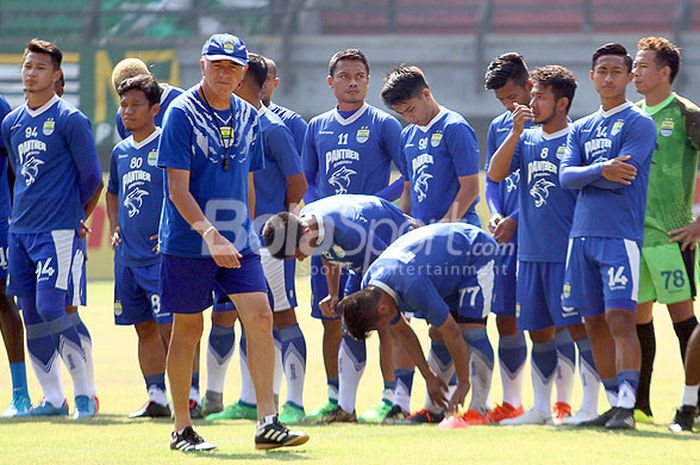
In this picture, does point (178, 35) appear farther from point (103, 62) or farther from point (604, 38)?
point (604, 38)

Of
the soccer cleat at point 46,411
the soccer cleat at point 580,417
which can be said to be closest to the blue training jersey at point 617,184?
the soccer cleat at point 580,417

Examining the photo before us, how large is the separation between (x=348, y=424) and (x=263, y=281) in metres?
1.70

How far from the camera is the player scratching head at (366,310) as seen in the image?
803 centimetres

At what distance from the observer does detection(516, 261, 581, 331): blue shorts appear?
29.7ft

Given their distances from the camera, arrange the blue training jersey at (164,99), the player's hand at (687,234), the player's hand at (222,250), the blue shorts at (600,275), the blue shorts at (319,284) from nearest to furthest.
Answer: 1. the player's hand at (222,250)
2. the blue shorts at (600,275)
3. the player's hand at (687,234)
4. the blue shorts at (319,284)
5. the blue training jersey at (164,99)

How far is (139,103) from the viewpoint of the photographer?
9.48 meters

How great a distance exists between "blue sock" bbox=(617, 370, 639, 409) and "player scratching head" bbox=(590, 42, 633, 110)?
166 cm

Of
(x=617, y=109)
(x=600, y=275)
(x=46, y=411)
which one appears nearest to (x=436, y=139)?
(x=617, y=109)

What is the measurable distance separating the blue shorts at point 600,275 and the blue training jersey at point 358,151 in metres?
1.76

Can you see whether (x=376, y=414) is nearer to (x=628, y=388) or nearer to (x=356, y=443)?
(x=356, y=443)

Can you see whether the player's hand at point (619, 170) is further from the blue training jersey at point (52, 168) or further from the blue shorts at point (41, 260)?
the blue shorts at point (41, 260)

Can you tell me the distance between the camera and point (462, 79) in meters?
28.9

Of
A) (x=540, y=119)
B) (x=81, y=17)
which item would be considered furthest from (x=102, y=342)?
(x=81, y=17)

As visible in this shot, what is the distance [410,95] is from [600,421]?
259 cm
